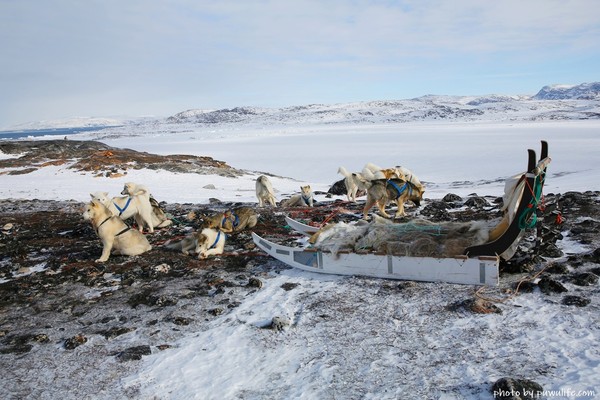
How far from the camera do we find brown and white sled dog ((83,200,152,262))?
24.7 feet

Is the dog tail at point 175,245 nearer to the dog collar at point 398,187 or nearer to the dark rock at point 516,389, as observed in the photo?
the dog collar at point 398,187

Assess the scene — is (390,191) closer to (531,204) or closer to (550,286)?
(531,204)

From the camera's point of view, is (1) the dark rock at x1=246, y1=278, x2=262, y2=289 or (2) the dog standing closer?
(1) the dark rock at x1=246, y1=278, x2=262, y2=289

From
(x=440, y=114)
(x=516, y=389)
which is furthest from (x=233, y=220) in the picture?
(x=440, y=114)

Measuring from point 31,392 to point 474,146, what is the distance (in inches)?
1458

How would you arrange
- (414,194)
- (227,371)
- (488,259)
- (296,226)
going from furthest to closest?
(414,194)
(296,226)
(488,259)
(227,371)

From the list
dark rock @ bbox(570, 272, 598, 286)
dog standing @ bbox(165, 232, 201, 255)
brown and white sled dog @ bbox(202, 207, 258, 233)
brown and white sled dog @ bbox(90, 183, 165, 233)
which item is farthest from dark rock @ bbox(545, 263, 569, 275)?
brown and white sled dog @ bbox(90, 183, 165, 233)

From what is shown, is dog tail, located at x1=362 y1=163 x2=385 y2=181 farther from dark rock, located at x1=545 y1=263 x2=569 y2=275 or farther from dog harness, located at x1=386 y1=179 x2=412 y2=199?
dark rock, located at x1=545 y1=263 x2=569 y2=275

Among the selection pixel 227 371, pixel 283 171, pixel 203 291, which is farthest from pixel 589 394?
pixel 283 171

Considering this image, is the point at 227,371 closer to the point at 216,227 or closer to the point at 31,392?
the point at 31,392

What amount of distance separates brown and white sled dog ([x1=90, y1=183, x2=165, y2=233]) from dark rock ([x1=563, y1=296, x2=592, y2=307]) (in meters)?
7.93

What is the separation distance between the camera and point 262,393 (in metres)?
3.88

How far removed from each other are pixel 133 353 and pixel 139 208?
5594mm

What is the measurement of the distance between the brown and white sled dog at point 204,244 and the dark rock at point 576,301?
5452 mm
